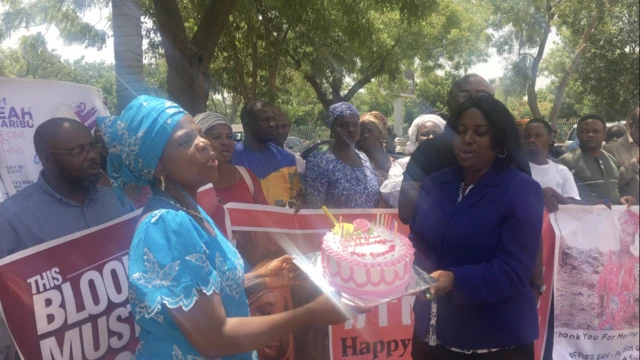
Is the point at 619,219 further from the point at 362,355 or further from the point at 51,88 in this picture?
the point at 51,88

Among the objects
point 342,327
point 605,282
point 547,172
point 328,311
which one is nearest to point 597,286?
point 605,282

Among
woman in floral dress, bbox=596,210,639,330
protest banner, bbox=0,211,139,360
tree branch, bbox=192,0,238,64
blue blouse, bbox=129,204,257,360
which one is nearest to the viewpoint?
blue blouse, bbox=129,204,257,360

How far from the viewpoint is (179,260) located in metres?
1.58

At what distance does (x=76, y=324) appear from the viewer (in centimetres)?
261

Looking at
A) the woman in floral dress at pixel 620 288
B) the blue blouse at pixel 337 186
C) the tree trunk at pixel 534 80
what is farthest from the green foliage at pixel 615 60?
the blue blouse at pixel 337 186

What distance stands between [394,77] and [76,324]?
1648 cm

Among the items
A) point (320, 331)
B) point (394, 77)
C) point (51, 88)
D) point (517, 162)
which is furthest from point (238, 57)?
point (517, 162)

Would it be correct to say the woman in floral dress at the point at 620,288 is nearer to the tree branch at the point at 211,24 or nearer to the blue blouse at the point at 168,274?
the blue blouse at the point at 168,274

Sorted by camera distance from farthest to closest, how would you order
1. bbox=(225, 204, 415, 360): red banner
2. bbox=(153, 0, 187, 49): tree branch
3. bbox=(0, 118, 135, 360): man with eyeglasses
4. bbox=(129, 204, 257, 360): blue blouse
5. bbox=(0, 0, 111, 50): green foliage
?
bbox=(0, 0, 111, 50): green foliage → bbox=(153, 0, 187, 49): tree branch → bbox=(225, 204, 415, 360): red banner → bbox=(0, 118, 135, 360): man with eyeglasses → bbox=(129, 204, 257, 360): blue blouse

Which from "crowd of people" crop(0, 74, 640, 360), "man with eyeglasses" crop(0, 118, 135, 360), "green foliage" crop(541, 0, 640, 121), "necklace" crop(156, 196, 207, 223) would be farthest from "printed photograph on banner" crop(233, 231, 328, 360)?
"green foliage" crop(541, 0, 640, 121)

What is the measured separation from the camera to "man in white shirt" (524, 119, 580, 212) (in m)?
3.79

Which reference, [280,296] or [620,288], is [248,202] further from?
[620,288]

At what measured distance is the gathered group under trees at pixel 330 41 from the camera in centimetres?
557

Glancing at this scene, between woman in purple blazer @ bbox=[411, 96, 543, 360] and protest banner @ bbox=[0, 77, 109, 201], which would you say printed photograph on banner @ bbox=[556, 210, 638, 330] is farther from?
protest banner @ bbox=[0, 77, 109, 201]
